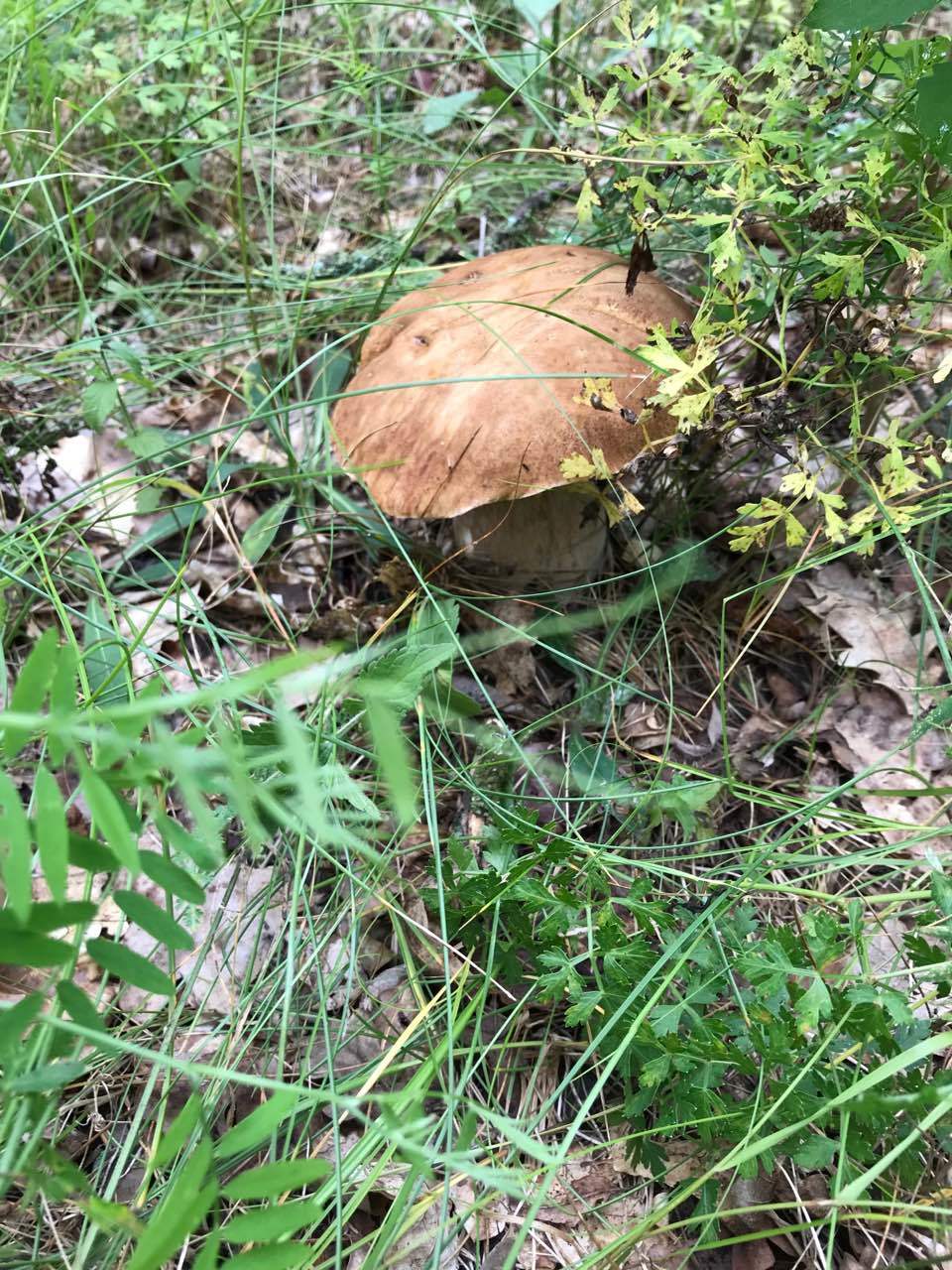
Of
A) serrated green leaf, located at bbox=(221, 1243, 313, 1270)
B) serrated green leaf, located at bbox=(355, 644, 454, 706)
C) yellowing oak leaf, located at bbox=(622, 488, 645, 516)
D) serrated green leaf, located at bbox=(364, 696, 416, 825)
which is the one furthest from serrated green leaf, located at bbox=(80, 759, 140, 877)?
yellowing oak leaf, located at bbox=(622, 488, 645, 516)

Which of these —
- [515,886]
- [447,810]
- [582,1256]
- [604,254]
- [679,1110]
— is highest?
[604,254]

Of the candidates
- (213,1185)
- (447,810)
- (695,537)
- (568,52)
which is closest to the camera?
(213,1185)

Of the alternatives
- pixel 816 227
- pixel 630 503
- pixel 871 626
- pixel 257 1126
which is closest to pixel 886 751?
pixel 871 626

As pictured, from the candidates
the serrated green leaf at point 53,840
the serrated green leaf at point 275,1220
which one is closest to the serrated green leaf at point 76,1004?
the serrated green leaf at point 53,840

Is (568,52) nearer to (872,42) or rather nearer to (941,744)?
(872,42)

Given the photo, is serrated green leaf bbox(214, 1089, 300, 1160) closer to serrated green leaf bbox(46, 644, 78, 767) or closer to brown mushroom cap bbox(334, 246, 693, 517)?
serrated green leaf bbox(46, 644, 78, 767)

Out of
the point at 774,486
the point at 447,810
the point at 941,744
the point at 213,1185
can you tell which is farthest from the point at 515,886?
the point at 774,486
